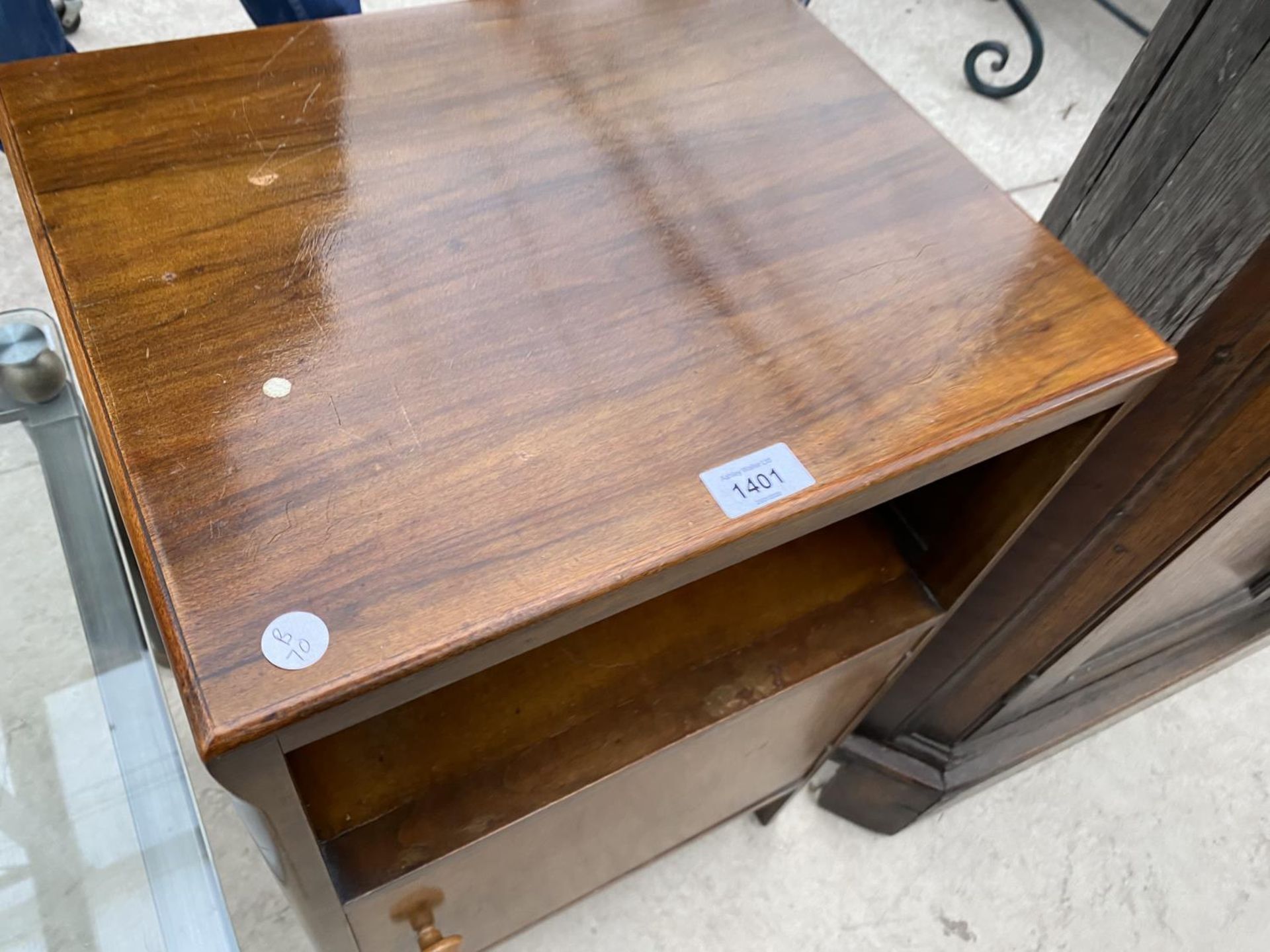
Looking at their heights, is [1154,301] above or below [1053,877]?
above

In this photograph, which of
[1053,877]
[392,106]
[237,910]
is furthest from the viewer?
[1053,877]

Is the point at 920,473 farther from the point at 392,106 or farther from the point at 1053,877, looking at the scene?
the point at 1053,877

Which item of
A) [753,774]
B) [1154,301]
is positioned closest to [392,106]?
[1154,301]

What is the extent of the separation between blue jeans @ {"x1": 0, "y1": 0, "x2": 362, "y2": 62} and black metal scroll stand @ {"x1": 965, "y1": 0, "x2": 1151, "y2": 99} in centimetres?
99

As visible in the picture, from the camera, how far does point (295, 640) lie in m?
0.32

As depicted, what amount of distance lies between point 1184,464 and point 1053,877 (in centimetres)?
60

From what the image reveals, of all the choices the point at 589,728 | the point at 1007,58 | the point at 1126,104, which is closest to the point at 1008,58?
the point at 1007,58

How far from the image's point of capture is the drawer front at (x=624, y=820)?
0.53 metres

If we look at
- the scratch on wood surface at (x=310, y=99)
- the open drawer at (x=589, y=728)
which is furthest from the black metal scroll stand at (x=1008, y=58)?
the scratch on wood surface at (x=310, y=99)

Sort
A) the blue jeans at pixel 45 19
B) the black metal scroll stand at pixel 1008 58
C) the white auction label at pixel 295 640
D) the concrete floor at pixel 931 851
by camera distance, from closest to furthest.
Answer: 1. the white auction label at pixel 295 640
2. the concrete floor at pixel 931 851
3. the blue jeans at pixel 45 19
4. the black metal scroll stand at pixel 1008 58

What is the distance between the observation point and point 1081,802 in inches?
40.6

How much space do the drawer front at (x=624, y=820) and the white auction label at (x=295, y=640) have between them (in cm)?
22

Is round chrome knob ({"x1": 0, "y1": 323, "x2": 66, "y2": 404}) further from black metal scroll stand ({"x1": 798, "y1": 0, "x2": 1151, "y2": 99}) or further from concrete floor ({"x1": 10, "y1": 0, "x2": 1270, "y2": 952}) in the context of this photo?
black metal scroll stand ({"x1": 798, "y1": 0, "x2": 1151, "y2": 99})

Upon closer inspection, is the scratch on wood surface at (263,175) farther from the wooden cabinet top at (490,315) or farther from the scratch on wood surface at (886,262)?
the scratch on wood surface at (886,262)
